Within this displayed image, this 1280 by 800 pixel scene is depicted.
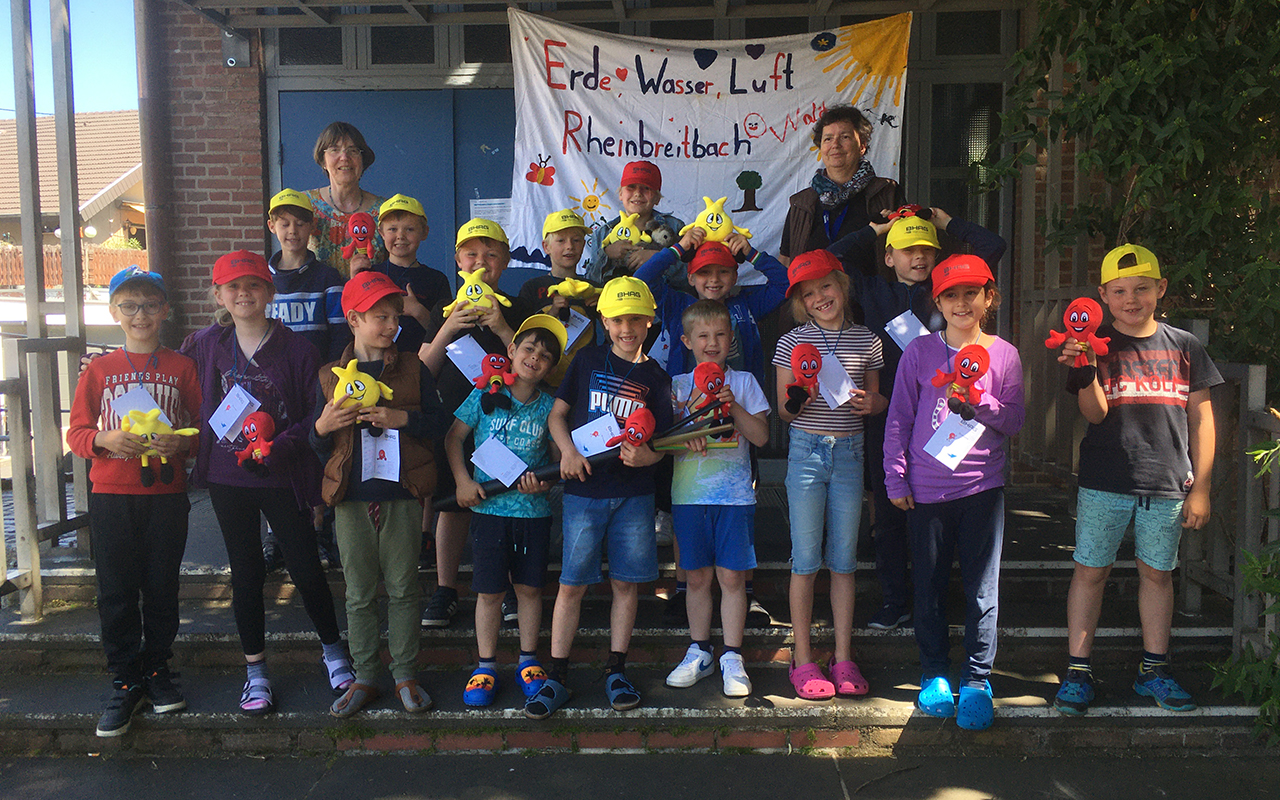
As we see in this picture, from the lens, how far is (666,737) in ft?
11.1

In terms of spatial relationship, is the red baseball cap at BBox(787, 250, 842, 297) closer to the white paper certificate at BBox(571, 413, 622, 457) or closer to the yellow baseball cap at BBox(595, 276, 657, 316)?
the yellow baseball cap at BBox(595, 276, 657, 316)

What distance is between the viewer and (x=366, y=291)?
3299 mm

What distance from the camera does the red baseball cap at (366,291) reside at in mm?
3289

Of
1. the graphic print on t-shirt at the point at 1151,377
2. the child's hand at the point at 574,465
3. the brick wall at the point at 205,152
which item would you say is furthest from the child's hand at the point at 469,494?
the brick wall at the point at 205,152

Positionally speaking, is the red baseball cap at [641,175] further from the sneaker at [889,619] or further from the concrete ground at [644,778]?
the concrete ground at [644,778]

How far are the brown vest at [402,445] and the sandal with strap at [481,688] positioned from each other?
Answer: 2.55 feet

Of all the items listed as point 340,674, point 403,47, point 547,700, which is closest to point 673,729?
point 547,700

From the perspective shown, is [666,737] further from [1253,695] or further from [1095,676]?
[1253,695]

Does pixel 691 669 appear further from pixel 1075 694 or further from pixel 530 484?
pixel 1075 694

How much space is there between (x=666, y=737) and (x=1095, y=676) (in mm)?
1932

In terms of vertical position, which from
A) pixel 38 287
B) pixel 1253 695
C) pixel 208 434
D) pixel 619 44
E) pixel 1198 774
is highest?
pixel 619 44

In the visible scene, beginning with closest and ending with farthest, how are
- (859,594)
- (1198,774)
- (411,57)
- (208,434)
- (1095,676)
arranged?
(1198,774) → (208,434) → (1095,676) → (859,594) → (411,57)

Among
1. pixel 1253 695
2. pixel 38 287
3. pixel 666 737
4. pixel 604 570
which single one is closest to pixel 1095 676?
pixel 1253 695

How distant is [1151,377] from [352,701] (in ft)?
11.2
